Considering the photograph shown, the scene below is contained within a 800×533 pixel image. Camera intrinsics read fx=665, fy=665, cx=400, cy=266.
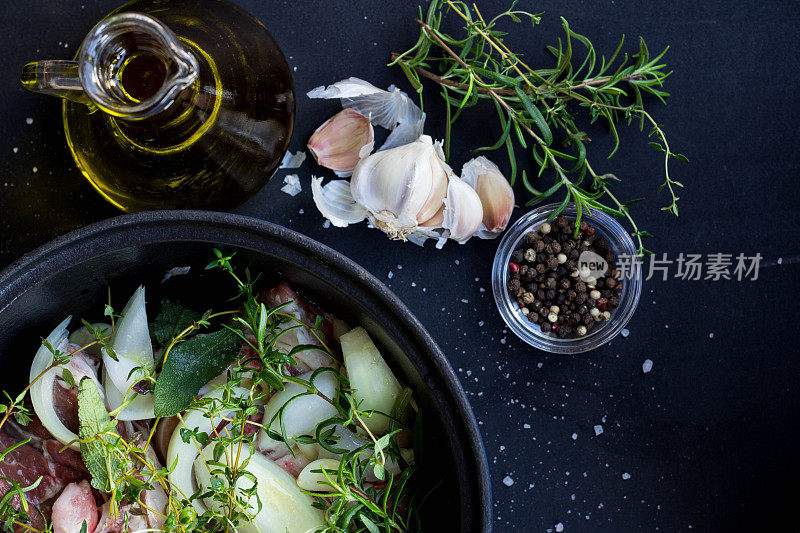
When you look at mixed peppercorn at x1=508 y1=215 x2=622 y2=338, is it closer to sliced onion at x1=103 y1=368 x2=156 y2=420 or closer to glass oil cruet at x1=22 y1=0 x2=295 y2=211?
glass oil cruet at x1=22 y1=0 x2=295 y2=211

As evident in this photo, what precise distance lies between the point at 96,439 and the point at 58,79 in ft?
1.36

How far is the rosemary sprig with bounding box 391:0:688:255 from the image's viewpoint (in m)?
1.01

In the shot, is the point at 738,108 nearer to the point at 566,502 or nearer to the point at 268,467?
the point at 566,502

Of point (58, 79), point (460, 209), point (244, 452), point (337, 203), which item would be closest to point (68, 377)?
point (244, 452)

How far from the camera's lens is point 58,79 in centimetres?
74

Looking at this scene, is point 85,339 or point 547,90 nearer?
point 85,339

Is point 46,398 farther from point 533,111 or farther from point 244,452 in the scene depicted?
point 533,111

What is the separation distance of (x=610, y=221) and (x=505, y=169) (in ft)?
Answer: 0.67

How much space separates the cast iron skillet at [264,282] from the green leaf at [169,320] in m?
0.03

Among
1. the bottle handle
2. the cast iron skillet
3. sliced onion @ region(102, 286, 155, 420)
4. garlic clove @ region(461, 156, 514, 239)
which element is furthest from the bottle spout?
garlic clove @ region(461, 156, 514, 239)

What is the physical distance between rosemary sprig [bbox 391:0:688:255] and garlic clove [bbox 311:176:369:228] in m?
0.18

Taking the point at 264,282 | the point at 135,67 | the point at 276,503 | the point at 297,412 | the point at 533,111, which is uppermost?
the point at 533,111

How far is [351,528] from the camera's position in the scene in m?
0.85

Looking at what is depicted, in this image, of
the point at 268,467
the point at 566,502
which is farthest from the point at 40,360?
the point at 566,502
